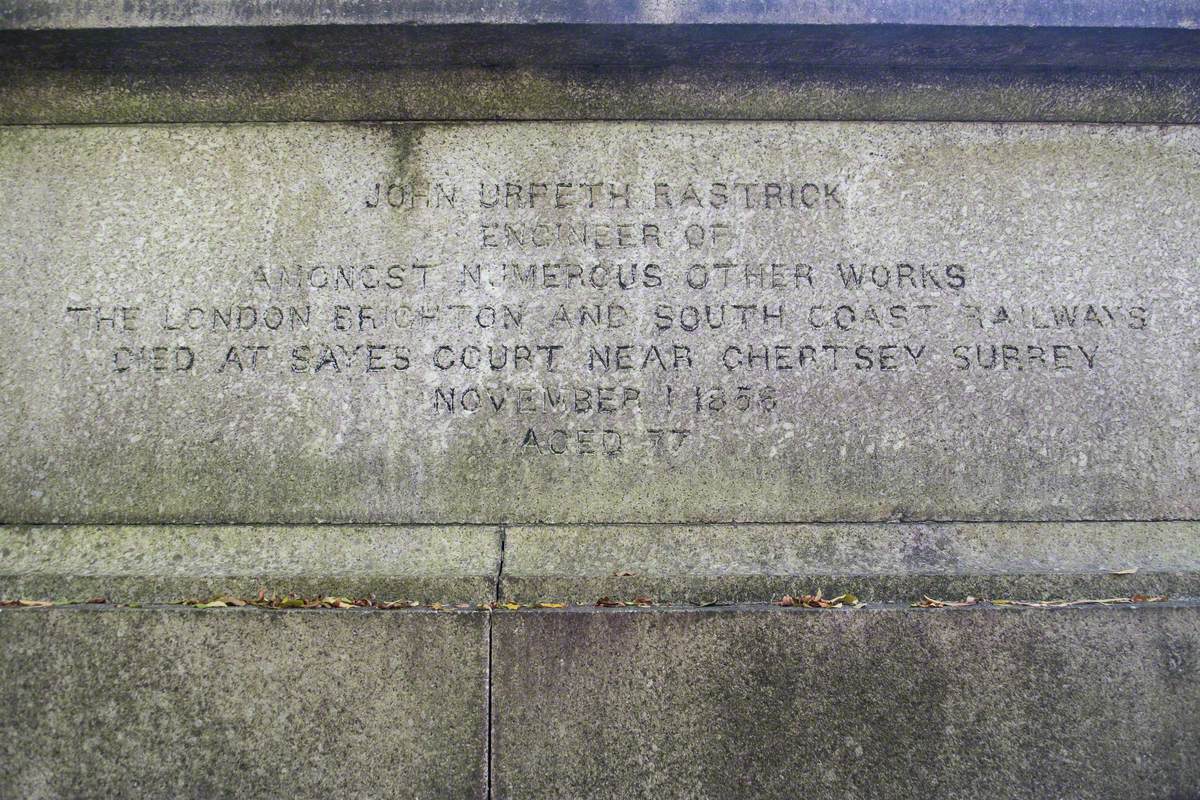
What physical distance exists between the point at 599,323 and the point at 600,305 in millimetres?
75

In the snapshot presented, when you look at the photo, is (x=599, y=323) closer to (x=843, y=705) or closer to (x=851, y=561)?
(x=851, y=561)

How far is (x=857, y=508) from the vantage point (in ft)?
10.6

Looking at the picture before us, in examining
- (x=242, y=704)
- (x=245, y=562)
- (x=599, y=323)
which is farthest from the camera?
(x=599, y=323)

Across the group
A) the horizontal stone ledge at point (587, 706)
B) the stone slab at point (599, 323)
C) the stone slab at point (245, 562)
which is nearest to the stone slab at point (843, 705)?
the horizontal stone ledge at point (587, 706)

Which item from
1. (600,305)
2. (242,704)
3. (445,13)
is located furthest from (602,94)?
(242,704)

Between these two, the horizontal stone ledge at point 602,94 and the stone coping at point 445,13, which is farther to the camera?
the horizontal stone ledge at point 602,94

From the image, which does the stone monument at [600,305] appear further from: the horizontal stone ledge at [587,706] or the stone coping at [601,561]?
the horizontal stone ledge at [587,706]

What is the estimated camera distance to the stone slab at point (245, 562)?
9.27ft

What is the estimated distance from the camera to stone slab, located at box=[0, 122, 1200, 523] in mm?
3221

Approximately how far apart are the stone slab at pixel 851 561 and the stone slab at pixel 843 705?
0.16 m

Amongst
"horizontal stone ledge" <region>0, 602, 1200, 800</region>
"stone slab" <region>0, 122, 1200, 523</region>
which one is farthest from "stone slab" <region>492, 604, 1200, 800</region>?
"stone slab" <region>0, 122, 1200, 523</region>

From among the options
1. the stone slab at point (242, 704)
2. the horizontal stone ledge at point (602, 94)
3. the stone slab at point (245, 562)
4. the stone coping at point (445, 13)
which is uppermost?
the stone coping at point (445, 13)

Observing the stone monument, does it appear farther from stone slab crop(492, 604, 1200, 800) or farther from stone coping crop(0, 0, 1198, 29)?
stone slab crop(492, 604, 1200, 800)

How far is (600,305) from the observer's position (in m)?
3.33
